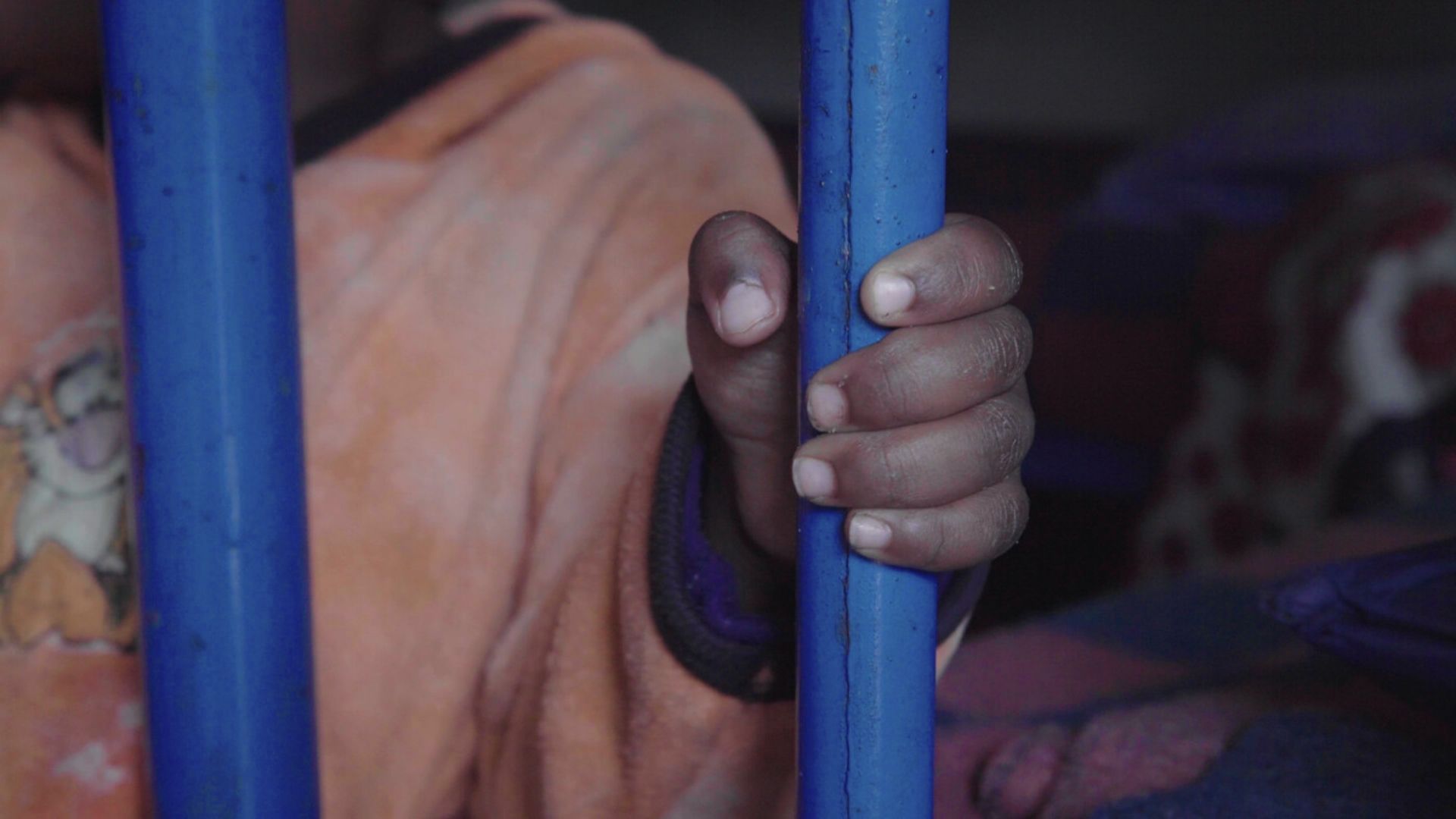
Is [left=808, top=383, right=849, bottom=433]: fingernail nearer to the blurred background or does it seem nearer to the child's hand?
the child's hand

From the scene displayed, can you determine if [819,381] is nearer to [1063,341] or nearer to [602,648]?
[602,648]

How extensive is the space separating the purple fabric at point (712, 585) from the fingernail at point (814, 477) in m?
0.13

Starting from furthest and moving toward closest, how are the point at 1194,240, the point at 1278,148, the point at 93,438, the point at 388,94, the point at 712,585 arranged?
the point at 1278,148, the point at 1194,240, the point at 388,94, the point at 93,438, the point at 712,585

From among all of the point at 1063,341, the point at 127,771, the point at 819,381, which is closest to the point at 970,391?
the point at 819,381

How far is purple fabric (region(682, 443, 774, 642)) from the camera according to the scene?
0.46m

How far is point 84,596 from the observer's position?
23.0 inches

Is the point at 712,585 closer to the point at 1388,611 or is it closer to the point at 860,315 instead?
the point at 860,315

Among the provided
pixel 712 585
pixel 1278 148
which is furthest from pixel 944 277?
pixel 1278 148

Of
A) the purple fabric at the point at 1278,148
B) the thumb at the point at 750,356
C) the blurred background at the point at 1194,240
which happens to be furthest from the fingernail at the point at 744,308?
the purple fabric at the point at 1278,148

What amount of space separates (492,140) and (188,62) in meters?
0.35

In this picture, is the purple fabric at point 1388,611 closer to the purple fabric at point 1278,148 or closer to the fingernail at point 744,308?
the fingernail at point 744,308

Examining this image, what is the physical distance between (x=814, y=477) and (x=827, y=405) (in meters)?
0.02

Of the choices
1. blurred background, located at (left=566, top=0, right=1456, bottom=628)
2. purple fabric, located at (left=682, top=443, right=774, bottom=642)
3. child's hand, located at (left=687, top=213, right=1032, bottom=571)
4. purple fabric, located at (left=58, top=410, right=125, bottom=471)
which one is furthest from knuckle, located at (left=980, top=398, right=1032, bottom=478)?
blurred background, located at (left=566, top=0, right=1456, bottom=628)

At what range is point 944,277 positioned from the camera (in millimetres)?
342
